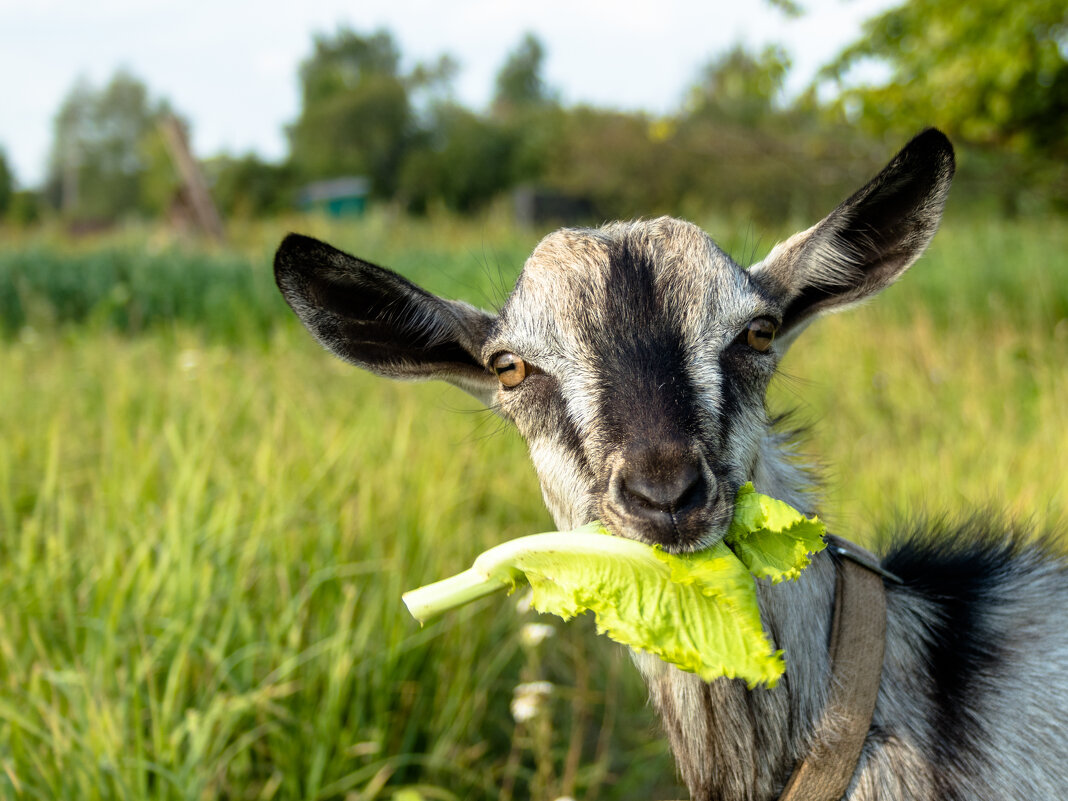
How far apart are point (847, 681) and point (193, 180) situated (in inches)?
644

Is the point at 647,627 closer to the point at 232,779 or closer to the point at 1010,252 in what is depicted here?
the point at 232,779

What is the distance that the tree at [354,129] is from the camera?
50.3 m

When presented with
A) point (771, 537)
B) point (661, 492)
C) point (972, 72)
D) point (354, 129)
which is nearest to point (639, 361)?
point (661, 492)

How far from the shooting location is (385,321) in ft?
7.52

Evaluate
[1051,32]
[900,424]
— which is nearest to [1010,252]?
[1051,32]

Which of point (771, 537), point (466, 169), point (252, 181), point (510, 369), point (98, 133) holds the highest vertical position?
point (98, 133)

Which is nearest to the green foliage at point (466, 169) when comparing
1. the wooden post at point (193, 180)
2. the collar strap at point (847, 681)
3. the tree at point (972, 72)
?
the wooden post at point (193, 180)

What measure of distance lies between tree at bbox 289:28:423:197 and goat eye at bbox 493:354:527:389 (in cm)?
4566

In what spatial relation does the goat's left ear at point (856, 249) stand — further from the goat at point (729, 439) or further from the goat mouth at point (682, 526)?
the goat mouth at point (682, 526)

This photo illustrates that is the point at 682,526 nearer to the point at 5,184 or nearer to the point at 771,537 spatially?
the point at 771,537

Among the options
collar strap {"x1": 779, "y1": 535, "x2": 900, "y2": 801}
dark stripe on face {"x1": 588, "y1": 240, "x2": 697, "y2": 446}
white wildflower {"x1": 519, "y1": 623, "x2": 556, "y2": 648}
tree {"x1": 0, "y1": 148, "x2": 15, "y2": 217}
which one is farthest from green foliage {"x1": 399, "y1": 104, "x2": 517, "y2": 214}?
collar strap {"x1": 779, "y1": 535, "x2": 900, "y2": 801}

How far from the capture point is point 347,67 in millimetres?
80938

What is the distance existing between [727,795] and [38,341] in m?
8.05

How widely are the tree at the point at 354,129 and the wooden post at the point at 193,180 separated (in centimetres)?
2978
